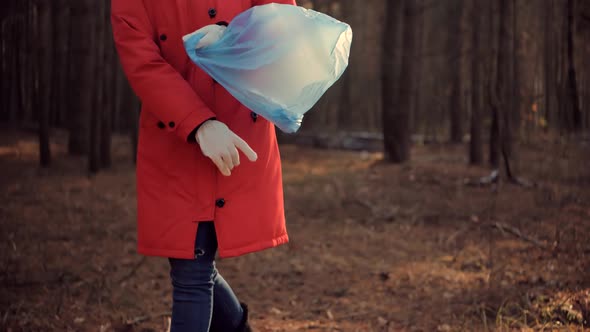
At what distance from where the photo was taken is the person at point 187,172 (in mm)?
2004

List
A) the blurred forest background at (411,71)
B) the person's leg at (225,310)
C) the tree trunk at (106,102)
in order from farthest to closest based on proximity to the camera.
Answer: the tree trunk at (106,102)
the blurred forest background at (411,71)
the person's leg at (225,310)

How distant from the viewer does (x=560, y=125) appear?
372 cm

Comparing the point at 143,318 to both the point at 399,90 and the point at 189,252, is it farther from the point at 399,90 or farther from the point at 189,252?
the point at 399,90

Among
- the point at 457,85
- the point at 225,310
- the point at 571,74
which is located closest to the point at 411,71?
the point at 457,85

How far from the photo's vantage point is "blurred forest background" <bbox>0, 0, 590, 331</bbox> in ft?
11.6

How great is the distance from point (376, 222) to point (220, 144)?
4642 mm

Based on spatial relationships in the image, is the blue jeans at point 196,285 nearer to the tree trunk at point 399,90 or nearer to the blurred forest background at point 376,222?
the blurred forest background at point 376,222

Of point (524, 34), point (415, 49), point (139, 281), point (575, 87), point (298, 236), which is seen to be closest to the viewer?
point (575, 87)

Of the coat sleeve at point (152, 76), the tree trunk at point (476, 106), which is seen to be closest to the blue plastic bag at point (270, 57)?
the coat sleeve at point (152, 76)

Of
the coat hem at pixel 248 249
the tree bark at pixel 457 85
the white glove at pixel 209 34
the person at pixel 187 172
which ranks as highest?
the white glove at pixel 209 34

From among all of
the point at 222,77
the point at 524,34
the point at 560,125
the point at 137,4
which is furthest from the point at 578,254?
the point at 524,34

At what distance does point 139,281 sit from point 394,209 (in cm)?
333

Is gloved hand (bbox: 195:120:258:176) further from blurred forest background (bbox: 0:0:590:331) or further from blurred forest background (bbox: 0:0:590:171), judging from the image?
blurred forest background (bbox: 0:0:590:171)

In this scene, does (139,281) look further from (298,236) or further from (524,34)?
(524,34)
